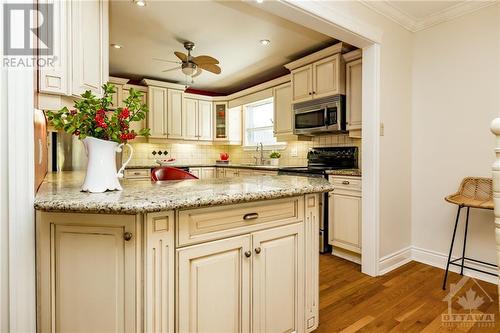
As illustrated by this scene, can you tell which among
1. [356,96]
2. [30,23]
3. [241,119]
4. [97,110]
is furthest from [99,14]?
[241,119]

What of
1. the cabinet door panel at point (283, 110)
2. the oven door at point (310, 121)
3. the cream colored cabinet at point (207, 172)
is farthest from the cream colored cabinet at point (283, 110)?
the cream colored cabinet at point (207, 172)

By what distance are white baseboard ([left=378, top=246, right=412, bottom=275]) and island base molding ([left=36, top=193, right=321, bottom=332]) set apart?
1730 millimetres

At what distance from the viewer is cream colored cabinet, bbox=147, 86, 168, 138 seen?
4.74 m

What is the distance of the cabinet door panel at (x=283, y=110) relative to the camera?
4.05 metres

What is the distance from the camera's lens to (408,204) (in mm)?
2932

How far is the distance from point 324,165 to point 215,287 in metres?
2.78

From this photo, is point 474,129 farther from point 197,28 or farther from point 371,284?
point 197,28

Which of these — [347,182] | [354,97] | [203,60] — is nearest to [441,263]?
[347,182]

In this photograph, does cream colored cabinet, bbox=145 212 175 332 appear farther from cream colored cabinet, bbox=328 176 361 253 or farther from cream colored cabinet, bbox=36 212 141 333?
cream colored cabinet, bbox=328 176 361 253

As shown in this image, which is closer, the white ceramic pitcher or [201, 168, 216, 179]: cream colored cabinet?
the white ceramic pitcher

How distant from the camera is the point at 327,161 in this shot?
12.2 feet

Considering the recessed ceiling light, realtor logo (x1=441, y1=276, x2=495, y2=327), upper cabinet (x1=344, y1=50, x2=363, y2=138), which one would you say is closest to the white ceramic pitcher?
the recessed ceiling light

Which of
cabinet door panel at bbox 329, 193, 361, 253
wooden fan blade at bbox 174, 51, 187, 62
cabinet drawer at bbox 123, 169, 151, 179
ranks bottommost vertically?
cabinet door panel at bbox 329, 193, 361, 253

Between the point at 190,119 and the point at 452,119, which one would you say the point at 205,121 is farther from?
the point at 452,119
